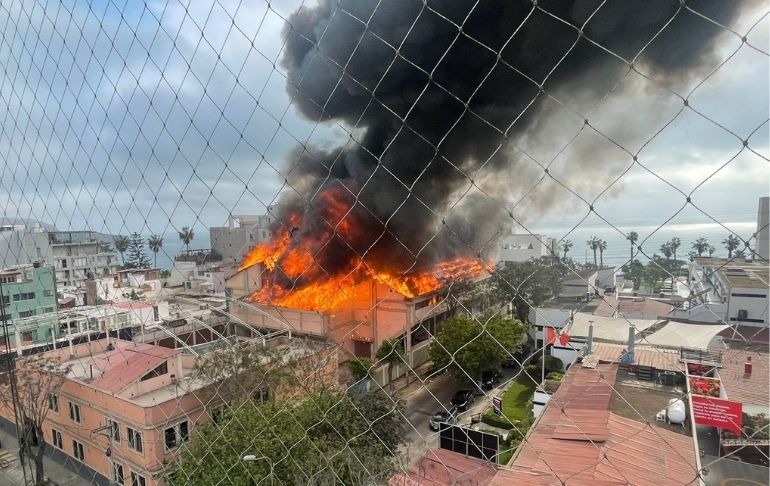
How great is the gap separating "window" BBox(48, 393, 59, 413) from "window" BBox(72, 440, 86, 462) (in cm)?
39

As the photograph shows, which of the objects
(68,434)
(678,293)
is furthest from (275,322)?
(68,434)

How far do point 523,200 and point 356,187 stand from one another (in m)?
0.93

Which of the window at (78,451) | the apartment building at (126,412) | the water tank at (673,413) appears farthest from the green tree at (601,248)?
the window at (78,451)

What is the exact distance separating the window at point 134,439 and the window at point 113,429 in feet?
0.32

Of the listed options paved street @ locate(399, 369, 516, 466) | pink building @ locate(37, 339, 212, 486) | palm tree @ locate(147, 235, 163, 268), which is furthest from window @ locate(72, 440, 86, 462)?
palm tree @ locate(147, 235, 163, 268)

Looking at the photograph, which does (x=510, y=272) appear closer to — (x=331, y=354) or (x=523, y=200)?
(x=523, y=200)

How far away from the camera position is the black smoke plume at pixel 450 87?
2.59ft

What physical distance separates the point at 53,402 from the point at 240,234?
3273 mm

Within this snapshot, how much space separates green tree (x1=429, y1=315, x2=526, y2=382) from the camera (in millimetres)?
931

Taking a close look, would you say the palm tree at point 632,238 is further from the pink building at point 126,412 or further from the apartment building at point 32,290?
the apartment building at point 32,290

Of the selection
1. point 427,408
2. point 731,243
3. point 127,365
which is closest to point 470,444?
point 427,408

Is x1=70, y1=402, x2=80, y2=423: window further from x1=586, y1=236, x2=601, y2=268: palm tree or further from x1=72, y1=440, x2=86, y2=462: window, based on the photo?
x1=586, y1=236, x2=601, y2=268: palm tree

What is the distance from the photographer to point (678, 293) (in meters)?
0.67

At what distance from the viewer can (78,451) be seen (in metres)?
3.10
